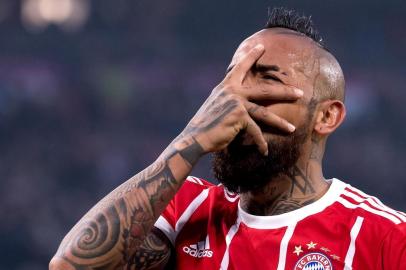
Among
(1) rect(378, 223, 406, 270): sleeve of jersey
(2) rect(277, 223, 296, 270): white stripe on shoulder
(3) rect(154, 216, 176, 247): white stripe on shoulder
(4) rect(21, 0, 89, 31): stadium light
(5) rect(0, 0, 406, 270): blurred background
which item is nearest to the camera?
(1) rect(378, 223, 406, 270): sleeve of jersey

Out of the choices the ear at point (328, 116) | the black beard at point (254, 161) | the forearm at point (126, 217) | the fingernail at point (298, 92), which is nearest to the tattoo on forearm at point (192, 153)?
the forearm at point (126, 217)

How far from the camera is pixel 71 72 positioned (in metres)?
9.00

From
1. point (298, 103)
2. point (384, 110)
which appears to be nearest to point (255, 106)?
point (298, 103)

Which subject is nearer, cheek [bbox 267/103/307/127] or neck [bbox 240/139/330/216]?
cheek [bbox 267/103/307/127]

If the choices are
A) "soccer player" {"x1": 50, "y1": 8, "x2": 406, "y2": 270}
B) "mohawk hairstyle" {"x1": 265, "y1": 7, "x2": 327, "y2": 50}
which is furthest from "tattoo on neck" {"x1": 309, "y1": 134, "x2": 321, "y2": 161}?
"mohawk hairstyle" {"x1": 265, "y1": 7, "x2": 327, "y2": 50}

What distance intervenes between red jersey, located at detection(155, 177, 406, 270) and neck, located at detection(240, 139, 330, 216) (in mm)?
36

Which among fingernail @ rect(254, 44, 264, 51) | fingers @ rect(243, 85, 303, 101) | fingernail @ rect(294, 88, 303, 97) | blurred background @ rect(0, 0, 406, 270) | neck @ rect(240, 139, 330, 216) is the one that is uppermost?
fingernail @ rect(254, 44, 264, 51)

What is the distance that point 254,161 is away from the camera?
257cm

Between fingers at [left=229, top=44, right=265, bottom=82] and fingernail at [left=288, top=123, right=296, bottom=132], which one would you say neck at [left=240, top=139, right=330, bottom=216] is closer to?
fingernail at [left=288, top=123, right=296, bottom=132]

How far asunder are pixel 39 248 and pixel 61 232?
279 mm

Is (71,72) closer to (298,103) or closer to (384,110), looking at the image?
(384,110)

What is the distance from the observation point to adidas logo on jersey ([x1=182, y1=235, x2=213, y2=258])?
8.69 ft

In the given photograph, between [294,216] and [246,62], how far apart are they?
0.55 meters

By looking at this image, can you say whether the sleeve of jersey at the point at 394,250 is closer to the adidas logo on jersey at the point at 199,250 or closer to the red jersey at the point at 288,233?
the red jersey at the point at 288,233
